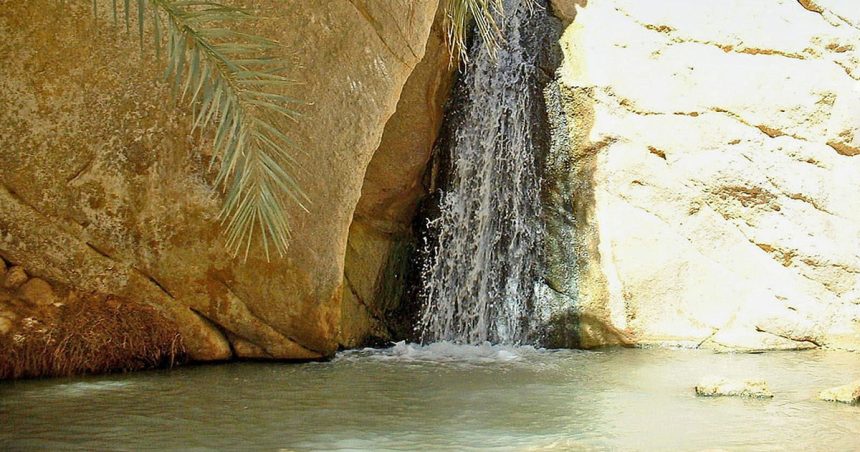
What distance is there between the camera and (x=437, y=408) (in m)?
5.11

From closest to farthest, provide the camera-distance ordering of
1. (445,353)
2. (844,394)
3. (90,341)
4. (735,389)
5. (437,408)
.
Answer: (437,408) → (844,394) → (735,389) → (90,341) → (445,353)

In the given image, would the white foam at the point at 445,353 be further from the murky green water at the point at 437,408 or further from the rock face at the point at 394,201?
the rock face at the point at 394,201

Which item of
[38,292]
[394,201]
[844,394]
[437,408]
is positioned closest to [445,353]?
[394,201]

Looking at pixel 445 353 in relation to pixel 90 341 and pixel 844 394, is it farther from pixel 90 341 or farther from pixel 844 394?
pixel 844 394

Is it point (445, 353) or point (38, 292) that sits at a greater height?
point (38, 292)

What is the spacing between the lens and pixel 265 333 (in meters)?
6.87

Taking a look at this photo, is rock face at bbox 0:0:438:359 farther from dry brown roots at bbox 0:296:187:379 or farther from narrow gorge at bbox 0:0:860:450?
dry brown roots at bbox 0:296:187:379

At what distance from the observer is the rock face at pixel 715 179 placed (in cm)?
808

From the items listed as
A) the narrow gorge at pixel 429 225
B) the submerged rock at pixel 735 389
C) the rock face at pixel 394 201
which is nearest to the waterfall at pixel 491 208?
the narrow gorge at pixel 429 225

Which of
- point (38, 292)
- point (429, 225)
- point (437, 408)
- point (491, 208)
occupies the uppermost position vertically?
point (491, 208)

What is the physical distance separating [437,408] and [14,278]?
299 centimetres

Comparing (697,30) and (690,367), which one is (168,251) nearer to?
(690,367)

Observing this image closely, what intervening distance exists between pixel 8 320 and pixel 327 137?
2.43 m

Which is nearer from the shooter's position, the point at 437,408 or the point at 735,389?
the point at 437,408
